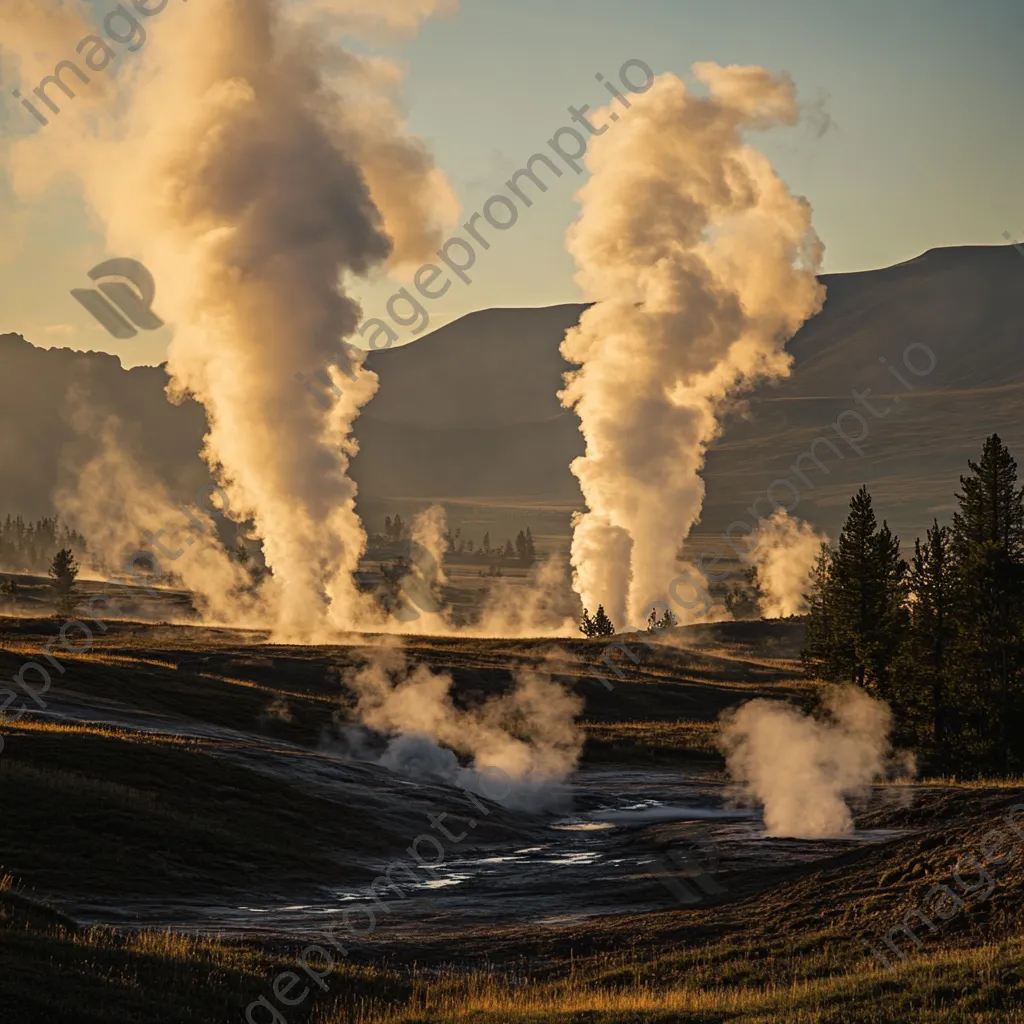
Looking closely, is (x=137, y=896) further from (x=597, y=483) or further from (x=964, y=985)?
(x=597, y=483)

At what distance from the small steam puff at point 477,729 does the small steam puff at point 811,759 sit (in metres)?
9.15

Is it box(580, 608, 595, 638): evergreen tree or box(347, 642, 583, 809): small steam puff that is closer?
box(347, 642, 583, 809): small steam puff

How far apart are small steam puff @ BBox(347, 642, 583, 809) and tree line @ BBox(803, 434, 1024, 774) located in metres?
16.6

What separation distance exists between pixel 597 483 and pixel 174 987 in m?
119

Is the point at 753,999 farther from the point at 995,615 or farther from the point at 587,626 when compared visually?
the point at 587,626

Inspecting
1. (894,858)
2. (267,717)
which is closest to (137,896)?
(894,858)

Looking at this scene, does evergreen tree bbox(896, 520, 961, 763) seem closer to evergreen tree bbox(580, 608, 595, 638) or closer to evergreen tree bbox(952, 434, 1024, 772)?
evergreen tree bbox(952, 434, 1024, 772)

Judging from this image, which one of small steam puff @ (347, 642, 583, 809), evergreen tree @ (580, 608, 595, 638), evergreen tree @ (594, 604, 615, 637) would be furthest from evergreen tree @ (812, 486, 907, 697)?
evergreen tree @ (580, 608, 595, 638)

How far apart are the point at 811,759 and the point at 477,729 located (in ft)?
64.2

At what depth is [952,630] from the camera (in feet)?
201

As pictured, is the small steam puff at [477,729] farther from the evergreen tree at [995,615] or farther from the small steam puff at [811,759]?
the evergreen tree at [995,615]

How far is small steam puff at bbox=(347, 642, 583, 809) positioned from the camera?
59.0 meters

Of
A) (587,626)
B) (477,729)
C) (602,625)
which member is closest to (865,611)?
(477,729)

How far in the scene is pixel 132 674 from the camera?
67.8 m
